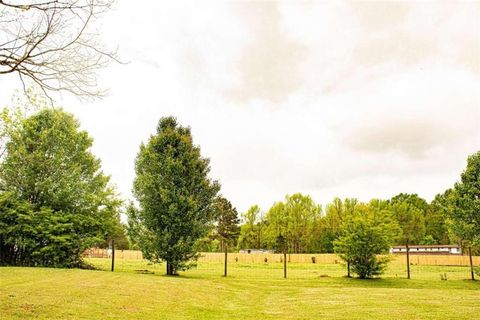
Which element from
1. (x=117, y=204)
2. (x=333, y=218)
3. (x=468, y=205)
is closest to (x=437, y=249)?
(x=333, y=218)

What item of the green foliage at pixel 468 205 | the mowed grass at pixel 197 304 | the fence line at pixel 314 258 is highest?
the green foliage at pixel 468 205

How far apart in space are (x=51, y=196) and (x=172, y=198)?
9.26 m

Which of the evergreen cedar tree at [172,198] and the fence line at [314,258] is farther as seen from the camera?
the fence line at [314,258]

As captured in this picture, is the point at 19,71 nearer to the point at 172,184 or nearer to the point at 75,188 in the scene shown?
the point at 172,184

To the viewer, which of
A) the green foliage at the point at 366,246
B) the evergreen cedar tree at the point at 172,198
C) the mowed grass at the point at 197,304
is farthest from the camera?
the green foliage at the point at 366,246

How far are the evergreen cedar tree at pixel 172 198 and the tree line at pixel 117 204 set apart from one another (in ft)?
0.21

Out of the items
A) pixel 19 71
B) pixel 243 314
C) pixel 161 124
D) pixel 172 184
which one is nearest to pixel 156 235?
pixel 172 184

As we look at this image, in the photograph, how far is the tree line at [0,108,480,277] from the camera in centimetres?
2506

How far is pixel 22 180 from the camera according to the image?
2777cm

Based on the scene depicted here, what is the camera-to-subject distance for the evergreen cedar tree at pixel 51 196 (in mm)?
26656

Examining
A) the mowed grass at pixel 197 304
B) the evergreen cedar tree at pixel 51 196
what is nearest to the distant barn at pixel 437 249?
the evergreen cedar tree at pixel 51 196

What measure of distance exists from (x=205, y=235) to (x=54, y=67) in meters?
18.0

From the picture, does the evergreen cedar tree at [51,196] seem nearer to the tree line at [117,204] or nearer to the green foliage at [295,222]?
the tree line at [117,204]

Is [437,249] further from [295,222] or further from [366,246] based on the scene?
[366,246]
